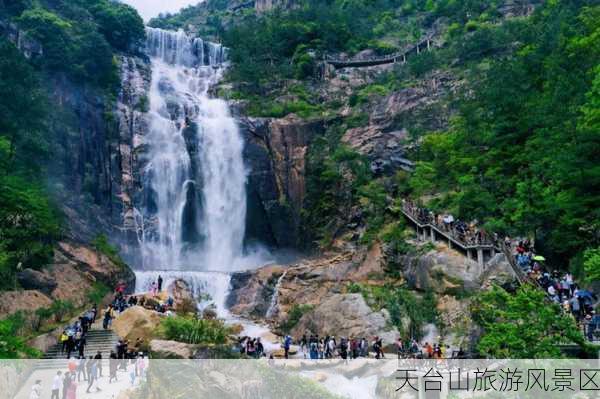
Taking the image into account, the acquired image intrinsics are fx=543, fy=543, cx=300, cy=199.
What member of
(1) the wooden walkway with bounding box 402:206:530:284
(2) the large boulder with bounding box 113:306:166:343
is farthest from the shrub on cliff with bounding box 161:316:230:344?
(1) the wooden walkway with bounding box 402:206:530:284

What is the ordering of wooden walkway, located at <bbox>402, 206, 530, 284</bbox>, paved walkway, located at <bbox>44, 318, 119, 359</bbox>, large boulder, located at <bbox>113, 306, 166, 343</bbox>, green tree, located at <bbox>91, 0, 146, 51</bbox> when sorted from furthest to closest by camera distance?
green tree, located at <bbox>91, 0, 146, 51</bbox>
wooden walkway, located at <bbox>402, 206, 530, 284</bbox>
large boulder, located at <bbox>113, 306, 166, 343</bbox>
paved walkway, located at <bbox>44, 318, 119, 359</bbox>

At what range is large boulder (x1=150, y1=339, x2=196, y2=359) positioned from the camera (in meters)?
17.2

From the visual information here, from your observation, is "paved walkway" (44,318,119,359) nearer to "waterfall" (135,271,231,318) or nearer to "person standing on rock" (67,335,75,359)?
"person standing on rock" (67,335,75,359)

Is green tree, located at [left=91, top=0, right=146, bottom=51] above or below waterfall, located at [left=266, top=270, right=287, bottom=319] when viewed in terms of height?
above

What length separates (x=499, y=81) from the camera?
96.5 feet

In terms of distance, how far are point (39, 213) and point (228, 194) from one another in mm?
17943

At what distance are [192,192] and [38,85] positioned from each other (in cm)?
1307

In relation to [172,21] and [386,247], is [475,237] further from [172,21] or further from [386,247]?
[172,21]

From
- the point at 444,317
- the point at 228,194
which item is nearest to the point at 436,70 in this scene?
the point at 228,194

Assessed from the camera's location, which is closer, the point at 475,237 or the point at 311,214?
the point at 475,237

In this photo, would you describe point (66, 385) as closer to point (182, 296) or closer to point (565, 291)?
point (565, 291)

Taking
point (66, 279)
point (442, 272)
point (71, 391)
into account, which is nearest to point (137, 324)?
point (66, 279)

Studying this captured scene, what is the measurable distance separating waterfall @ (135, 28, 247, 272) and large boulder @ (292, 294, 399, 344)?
51.4ft

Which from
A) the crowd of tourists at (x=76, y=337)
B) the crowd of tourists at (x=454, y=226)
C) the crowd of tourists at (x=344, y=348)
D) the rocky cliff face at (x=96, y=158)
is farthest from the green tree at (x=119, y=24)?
the crowd of tourists at (x=344, y=348)
